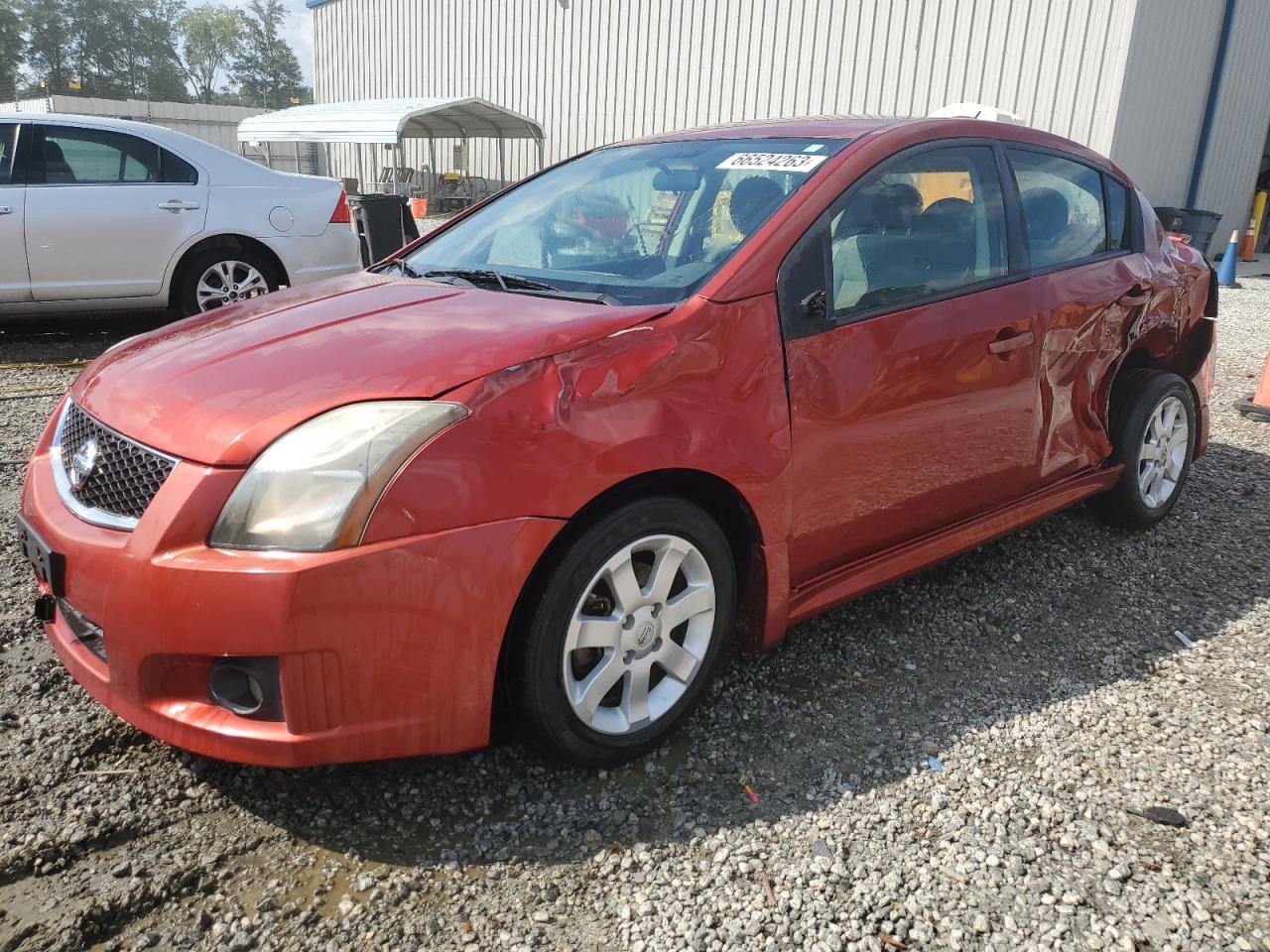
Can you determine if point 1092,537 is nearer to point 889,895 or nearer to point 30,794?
Result: point 889,895

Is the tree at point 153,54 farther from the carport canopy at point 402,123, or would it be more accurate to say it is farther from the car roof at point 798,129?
the car roof at point 798,129

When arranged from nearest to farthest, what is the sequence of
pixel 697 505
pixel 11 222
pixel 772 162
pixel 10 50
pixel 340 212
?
pixel 697 505
pixel 772 162
pixel 11 222
pixel 340 212
pixel 10 50

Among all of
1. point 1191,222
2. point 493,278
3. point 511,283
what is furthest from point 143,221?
point 1191,222

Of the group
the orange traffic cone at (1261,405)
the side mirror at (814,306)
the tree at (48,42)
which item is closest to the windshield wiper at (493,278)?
the side mirror at (814,306)

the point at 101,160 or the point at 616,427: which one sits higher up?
the point at 101,160

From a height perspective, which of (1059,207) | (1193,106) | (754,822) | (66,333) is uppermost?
(1193,106)

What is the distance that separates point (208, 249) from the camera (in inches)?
272

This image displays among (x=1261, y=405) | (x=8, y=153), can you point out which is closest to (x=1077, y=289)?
(x=1261, y=405)

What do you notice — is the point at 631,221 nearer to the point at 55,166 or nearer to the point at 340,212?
the point at 340,212

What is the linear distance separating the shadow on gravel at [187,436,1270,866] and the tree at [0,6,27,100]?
7605 cm

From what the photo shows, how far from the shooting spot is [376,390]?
2.11 m

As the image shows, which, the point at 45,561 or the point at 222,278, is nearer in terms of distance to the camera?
the point at 45,561

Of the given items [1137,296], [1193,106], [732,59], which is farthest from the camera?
[732,59]

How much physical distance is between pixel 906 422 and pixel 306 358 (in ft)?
5.55
